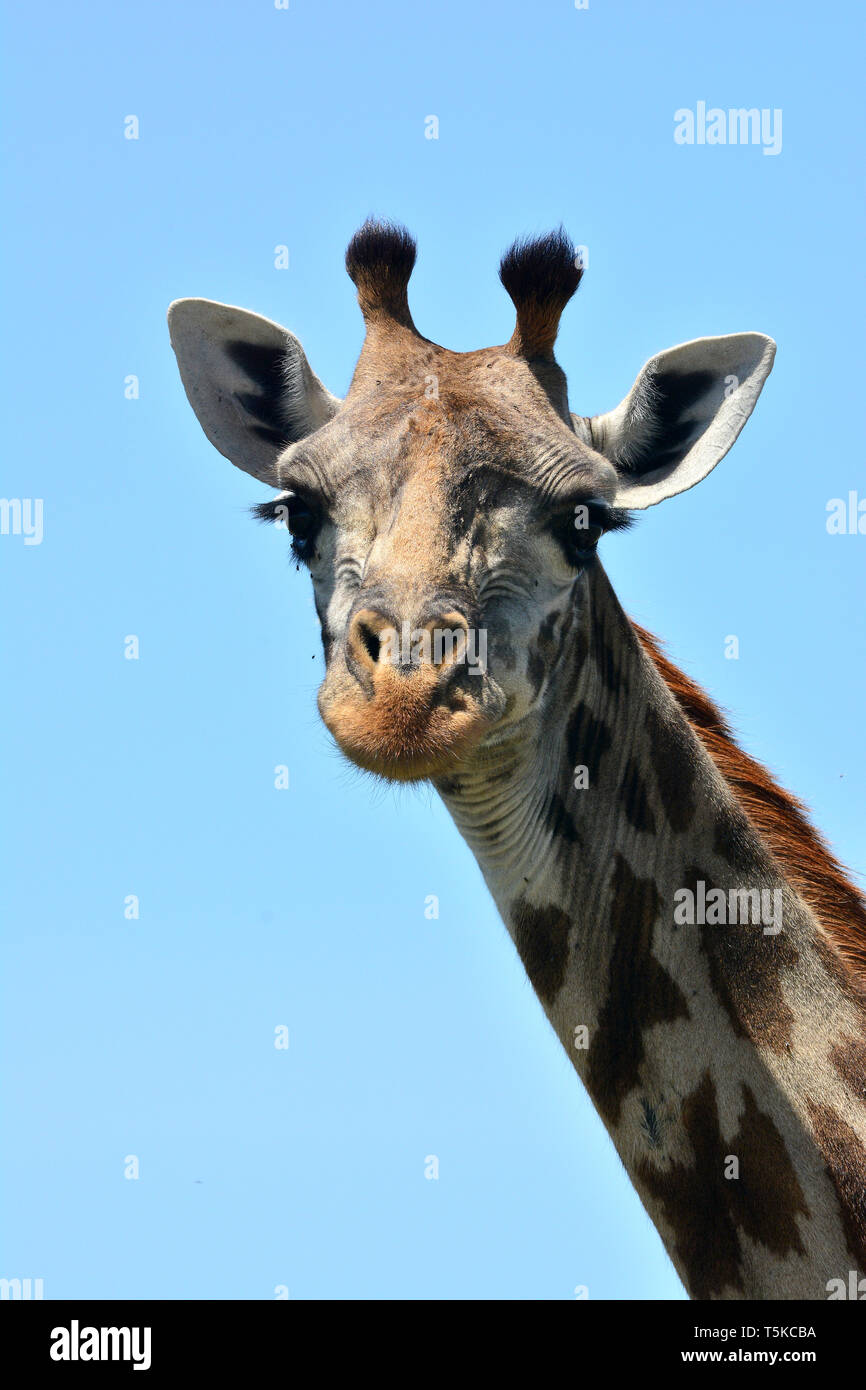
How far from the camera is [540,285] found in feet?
32.6

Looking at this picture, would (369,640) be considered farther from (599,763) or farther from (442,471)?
(599,763)

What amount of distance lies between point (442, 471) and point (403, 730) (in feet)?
5.17

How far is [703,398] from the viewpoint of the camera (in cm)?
983

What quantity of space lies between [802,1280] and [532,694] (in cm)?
322

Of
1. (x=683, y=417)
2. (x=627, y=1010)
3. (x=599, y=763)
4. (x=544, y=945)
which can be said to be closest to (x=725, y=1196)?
(x=627, y=1010)

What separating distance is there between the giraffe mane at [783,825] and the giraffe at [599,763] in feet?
0.10

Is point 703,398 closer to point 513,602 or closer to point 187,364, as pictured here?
point 513,602

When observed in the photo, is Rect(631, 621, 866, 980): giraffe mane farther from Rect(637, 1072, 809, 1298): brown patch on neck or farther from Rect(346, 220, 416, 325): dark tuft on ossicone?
Rect(346, 220, 416, 325): dark tuft on ossicone

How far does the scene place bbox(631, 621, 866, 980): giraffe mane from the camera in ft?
32.3

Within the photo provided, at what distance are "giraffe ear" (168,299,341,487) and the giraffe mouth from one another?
2.84m

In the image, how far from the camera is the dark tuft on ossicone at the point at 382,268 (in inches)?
403

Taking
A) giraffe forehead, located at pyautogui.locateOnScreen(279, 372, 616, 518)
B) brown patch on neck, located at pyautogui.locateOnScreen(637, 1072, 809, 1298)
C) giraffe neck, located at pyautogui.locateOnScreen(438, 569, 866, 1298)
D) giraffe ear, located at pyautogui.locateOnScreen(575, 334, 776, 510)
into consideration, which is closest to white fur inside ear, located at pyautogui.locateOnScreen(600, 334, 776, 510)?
giraffe ear, located at pyautogui.locateOnScreen(575, 334, 776, 510)

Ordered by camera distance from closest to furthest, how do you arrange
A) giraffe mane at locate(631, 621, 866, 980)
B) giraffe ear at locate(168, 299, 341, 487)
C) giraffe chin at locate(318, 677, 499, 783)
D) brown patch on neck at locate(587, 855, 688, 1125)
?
1. giraffe chin at locate(318, 677, 499, 783)
2. brown patch on neck at locate(587, 855, 688, 1125)
3. giraffe mane at locate(631, 621, 866, 980)
4. giraffe ear at locate(168, 299, 341, 487)
